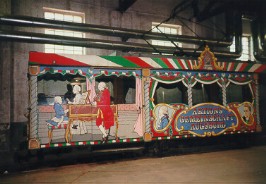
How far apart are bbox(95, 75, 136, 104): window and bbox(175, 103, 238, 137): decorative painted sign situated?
1.80m

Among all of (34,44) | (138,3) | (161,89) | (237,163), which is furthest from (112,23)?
(237,163)

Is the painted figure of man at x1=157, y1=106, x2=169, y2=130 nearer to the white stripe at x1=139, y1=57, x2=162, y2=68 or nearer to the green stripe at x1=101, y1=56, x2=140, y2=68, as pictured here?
the white stripe at x1=139, y1=57, x2=162, y2=68

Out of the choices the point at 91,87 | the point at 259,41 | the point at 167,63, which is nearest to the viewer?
the point at 91,87

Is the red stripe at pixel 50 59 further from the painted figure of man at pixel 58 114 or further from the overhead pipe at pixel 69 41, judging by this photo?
the overhead pipe at pixel 69 41

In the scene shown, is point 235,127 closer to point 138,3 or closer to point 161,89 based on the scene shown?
point 161,89

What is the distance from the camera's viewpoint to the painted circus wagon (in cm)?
648

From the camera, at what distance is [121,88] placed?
7.24 metres

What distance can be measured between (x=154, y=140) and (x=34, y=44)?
612 centimetres

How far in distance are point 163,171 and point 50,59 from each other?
14.5 feet

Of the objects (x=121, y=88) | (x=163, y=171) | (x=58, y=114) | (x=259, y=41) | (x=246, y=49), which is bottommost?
(x=163, y=171)

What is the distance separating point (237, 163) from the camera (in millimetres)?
6793

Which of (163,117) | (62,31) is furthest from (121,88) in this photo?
(62,31)

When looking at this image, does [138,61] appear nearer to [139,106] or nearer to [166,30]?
[139,106]

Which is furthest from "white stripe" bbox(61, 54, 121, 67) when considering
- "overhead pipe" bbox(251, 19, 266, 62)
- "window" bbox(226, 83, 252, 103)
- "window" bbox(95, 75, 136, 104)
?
"overhead pipe" bbox(251, 19, 266, 62)
